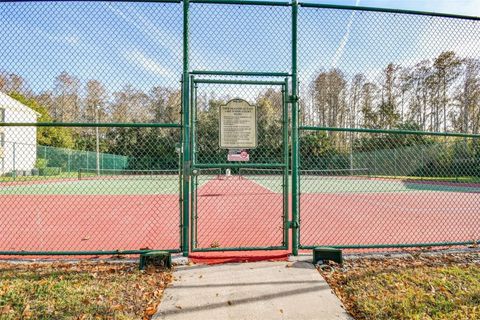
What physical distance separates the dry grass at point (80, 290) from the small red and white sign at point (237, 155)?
5.93 feet

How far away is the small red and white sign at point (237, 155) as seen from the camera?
4938 mm

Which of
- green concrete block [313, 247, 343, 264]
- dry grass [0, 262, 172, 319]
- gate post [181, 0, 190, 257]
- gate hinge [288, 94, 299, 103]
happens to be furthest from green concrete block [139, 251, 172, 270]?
gate hinge [288, 94, 299, 103]

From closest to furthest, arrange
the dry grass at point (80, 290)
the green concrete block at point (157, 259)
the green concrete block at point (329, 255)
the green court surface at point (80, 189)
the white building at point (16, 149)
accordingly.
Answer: the dry grass at point (80, 290)
the green concrete block at point (157, 259)
the green concrete block at point (329, 255)
the green court surface at point (80, 189)
the white building at point (16, 149)

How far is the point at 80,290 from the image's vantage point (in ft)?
12.6

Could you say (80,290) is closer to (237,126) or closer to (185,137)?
(185,137)

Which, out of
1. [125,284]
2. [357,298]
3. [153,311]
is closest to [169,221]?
[125,284]

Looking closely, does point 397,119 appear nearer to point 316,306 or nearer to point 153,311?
point 316,306

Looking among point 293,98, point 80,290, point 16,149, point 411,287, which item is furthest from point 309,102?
point 16,149

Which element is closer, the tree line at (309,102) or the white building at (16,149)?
the tree line at (309,102)

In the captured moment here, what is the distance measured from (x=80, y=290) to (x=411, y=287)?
384 centimetres

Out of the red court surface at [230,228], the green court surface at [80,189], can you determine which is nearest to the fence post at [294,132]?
the red court surface at [230,228]

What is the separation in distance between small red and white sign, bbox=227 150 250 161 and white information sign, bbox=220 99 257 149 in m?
0.11

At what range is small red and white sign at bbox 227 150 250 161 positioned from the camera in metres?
4.94

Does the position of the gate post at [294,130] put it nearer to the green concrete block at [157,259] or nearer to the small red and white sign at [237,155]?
the small red and white sign at [237,155]
